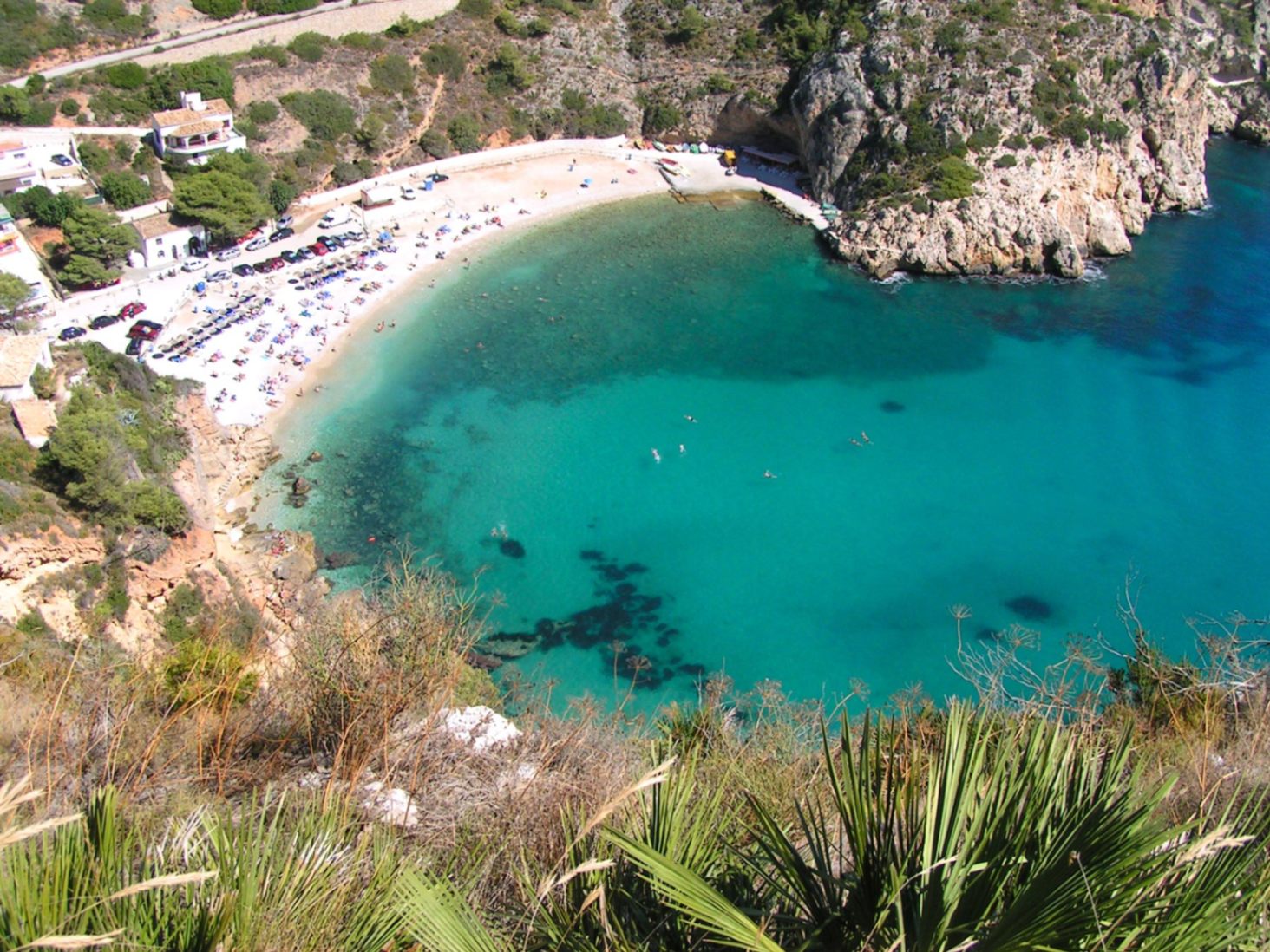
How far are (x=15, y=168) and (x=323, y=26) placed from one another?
2137 centimetres

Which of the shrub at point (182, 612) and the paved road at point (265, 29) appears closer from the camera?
the shrub at point (182, 612)

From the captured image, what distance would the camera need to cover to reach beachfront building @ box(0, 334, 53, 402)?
30.1 m

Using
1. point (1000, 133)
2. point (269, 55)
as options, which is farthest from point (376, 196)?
point (1000, 133)

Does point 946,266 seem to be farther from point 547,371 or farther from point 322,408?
point 322,408

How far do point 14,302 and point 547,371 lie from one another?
20417mm

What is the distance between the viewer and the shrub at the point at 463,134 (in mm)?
54938

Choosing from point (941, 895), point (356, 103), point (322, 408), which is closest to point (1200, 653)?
point (941, 895)

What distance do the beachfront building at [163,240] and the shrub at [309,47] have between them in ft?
52.0

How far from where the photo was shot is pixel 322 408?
122 ft

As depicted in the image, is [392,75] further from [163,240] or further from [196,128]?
[163,240]

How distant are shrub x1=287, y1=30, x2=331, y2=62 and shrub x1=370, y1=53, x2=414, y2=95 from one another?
2.94 meters

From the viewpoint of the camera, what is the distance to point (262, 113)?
164ft

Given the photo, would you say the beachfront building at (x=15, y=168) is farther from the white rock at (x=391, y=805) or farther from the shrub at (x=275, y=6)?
the white rock at (x=391, y=805)

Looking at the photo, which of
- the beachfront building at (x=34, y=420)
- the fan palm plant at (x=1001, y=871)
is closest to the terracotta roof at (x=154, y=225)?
the beachfront building at (x=34, y=420)
